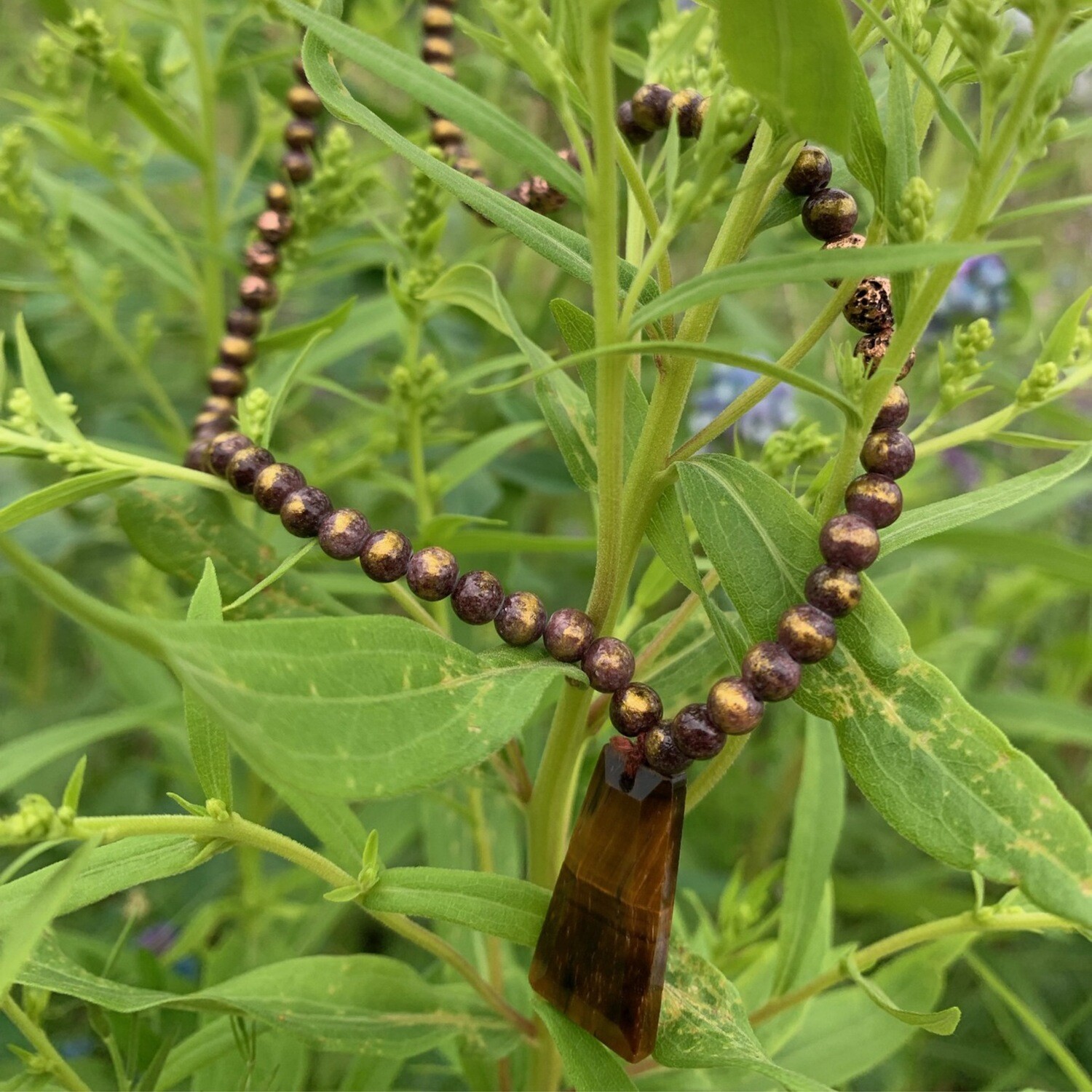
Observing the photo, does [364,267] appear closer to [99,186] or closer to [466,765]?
[99,186]

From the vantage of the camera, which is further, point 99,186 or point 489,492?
point 99,186

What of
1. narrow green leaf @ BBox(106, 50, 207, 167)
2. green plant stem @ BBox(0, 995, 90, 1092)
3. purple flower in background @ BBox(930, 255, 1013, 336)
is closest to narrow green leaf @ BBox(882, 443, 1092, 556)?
green plant stem @ BBox(0, 995, 90, 1092)

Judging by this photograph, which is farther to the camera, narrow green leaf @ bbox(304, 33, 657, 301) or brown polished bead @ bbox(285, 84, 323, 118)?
brown polished bead @ bbox(285, 84, 323, 118)

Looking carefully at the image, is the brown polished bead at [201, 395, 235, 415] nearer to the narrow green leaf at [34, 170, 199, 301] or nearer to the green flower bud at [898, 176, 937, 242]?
the narrow green leaf at [34, 170, 199, 301]

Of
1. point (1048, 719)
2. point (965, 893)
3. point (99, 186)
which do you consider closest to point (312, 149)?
point (99, 186)

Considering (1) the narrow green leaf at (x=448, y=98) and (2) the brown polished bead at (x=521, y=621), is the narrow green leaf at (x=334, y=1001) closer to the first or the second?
(2) the brown polished bead at (x=521, y=621)
